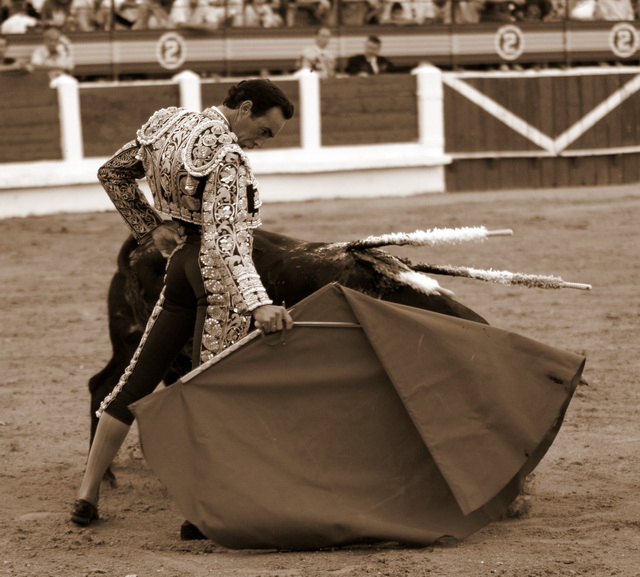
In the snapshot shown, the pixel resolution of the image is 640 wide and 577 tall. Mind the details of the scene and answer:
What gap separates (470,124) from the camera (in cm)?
1141

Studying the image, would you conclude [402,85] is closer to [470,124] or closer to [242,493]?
[470,124]

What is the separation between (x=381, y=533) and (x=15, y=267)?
524 centimetres

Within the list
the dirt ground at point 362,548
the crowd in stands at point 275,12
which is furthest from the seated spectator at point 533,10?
the dirt ground at point 362,548

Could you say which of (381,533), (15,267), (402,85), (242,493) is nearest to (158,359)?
(242,493)

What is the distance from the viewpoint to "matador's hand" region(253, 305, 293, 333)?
2748mm

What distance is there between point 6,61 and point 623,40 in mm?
6339

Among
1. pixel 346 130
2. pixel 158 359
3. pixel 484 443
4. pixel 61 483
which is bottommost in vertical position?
pixel 61 483

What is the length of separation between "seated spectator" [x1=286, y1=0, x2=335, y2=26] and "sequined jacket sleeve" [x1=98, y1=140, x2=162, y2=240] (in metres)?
8.66

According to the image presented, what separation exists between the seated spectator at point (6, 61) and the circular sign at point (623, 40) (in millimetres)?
6131

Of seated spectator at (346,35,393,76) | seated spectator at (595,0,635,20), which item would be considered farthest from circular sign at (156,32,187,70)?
seated spectator at (595,0,635,20)

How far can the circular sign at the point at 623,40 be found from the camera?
12.3m

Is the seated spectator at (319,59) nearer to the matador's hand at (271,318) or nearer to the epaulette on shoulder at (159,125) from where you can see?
the epaulette on shoulder at (159,125)

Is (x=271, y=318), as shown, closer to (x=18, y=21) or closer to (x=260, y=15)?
(x=18, y=21)

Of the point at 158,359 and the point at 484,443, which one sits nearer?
the point at 484,443
